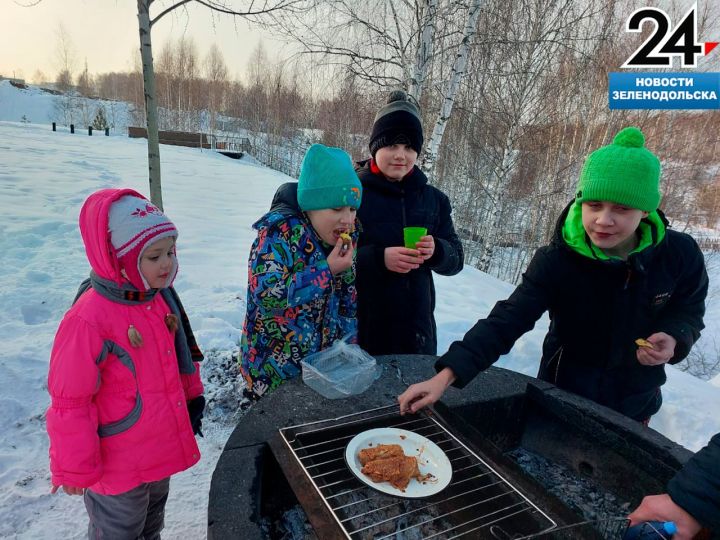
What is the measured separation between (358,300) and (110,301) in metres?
1.35

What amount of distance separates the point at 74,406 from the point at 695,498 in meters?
1.85

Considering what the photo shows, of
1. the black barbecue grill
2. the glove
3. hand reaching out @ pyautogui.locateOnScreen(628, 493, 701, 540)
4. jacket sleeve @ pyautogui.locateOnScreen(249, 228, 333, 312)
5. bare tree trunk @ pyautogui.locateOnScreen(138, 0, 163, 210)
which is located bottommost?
the glove

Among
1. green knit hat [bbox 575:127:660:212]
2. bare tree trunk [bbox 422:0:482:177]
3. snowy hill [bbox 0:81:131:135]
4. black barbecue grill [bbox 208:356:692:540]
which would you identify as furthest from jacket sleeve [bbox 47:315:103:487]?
snowy hill [bbox 0:81:131:135]

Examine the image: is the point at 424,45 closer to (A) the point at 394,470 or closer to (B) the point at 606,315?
(B) the point at 606,315

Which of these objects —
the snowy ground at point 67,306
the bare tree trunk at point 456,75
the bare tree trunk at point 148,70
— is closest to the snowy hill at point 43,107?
the snowy ground at point 67,306

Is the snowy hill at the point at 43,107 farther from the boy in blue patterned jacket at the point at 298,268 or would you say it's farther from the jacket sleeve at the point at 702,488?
the jacket sleeve at the point at 702,488

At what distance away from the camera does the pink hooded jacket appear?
4.66ft

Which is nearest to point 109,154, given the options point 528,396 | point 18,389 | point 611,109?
point 18,389

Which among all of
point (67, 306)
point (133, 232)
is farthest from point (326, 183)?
point (67, 306)

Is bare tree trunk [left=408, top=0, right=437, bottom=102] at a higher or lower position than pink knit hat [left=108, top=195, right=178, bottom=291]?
higher

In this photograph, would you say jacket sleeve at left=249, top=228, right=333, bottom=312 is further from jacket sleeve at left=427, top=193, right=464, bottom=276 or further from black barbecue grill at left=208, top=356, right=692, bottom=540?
jacket sleeve at left=427, top=193, right=464, bottom=276

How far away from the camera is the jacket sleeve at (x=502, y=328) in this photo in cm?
Result: 174

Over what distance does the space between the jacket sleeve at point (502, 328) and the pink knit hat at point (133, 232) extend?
48.3 inches

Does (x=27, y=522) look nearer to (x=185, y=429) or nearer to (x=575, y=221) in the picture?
(x=185, y=429)
